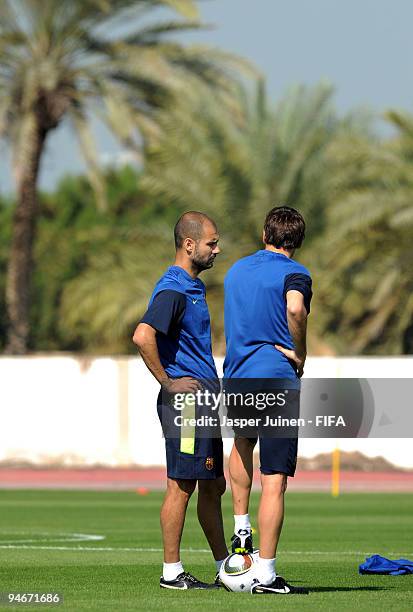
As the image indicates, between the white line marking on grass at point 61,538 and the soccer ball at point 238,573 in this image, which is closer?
the soccer ball at point 238,573

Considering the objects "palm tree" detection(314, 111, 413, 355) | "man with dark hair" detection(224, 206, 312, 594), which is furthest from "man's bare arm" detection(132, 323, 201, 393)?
"palm tree" detection(314, 111, 413, 355)

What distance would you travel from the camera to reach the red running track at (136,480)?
87.2ft

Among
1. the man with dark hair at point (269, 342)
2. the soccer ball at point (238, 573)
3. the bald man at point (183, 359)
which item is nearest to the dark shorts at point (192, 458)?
the bald man at point (183, 359)

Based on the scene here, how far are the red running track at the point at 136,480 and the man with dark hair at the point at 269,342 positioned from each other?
16.2 metres

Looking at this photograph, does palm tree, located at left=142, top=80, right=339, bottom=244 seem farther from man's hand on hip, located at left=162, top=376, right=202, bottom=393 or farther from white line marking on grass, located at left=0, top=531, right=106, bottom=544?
man's hand on hip, located at left=162, top=376, right=202, bottom=393

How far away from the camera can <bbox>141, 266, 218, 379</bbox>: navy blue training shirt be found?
895 centimetres

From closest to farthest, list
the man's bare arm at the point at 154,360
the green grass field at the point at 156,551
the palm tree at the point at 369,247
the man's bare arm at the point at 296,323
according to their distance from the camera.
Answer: the green grass field at the point at 156,551
the man's bare arm at the point at 296,323
the man's bare arm at the point at 154,360
the palm tree at the point at 369,247

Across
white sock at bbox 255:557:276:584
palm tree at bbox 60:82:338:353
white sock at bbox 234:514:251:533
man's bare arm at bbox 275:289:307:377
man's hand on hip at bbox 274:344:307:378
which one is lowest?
white sock at bbox 255:557:276:584

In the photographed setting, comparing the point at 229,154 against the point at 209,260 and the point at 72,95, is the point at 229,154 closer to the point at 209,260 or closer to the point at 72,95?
the point at 72,95

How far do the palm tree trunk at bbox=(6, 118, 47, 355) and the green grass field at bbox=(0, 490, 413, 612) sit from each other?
13424mm

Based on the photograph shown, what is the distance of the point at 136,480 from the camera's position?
95.6 ft

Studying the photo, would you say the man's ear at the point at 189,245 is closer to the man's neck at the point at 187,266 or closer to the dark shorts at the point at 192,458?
the man's neck at the point at 187,266

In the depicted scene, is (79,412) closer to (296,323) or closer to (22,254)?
(22,254)

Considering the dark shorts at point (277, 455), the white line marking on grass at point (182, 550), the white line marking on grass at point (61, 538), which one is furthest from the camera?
the white line marking on grass at point (61, 538)
